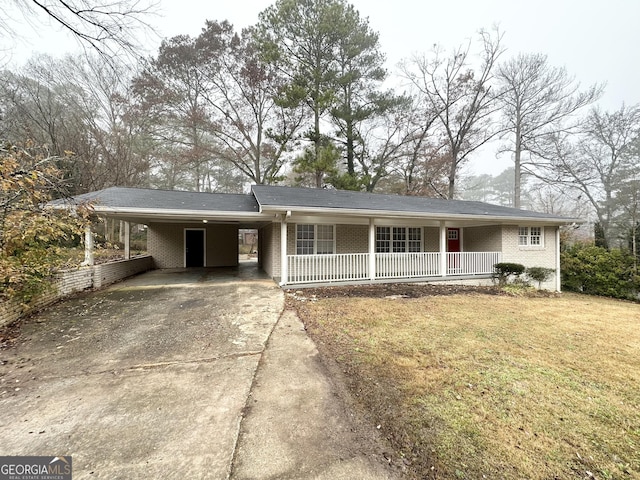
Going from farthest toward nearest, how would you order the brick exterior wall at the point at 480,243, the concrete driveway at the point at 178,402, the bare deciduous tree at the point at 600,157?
the bare deciduous tree at the point at 600,157, the brick exterior wall at the point at 480,243, the concrete driveway at the point at 178,402

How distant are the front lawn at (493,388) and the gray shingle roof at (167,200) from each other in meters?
5.03

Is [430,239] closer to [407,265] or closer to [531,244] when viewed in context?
[407,265]

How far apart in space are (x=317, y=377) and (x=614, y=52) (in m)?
27.5

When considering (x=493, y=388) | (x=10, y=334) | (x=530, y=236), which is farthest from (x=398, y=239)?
(x=10, y=334)

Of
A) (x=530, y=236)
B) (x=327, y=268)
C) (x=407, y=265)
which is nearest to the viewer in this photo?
(x=327, y=268)

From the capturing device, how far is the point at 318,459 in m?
1.89

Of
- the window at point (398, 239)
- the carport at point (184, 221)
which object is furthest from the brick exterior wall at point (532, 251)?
the carport at point (184, 221)

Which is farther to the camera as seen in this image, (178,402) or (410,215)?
(410,215)

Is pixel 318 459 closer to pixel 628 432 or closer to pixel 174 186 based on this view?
pixel 628 432

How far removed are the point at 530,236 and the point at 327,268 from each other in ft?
29.6

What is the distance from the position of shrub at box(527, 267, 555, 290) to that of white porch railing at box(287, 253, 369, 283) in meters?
6.78

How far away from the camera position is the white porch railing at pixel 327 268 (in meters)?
8.34

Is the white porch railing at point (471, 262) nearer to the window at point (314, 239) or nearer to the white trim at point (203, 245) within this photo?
the window at point (314, 239)

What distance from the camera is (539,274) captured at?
33.9 feet
